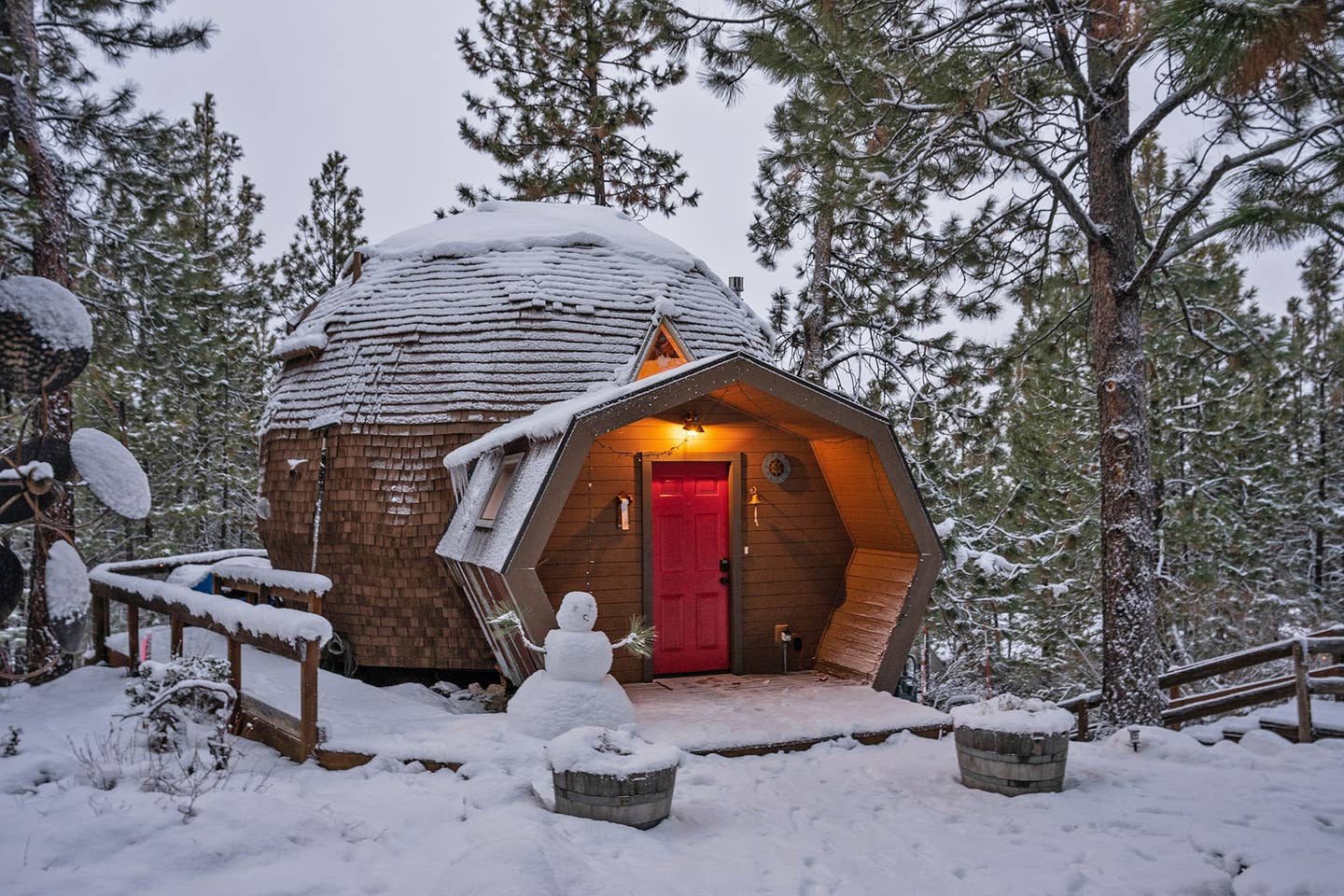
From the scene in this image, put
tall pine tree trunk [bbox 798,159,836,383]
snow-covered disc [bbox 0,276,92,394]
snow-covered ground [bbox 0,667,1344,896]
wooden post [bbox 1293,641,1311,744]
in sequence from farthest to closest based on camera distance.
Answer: tall pine tree trunk [bbox 798,159,836,383] → wooden post [bbox 1293,641,1311,744] → snow-covered ground [bbox 0,667,1344,896] → snow-covered disc [bbox 0,276,92,394]

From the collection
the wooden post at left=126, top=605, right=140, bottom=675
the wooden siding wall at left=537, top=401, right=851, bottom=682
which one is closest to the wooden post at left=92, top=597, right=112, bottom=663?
the wooden post at left=126, top=605, right=140, bottom=675

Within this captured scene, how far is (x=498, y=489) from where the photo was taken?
7.39 metres

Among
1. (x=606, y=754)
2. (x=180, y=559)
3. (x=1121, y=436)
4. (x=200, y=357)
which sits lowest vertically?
(x=606, y=754)

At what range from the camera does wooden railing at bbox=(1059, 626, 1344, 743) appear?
5957 millimetres

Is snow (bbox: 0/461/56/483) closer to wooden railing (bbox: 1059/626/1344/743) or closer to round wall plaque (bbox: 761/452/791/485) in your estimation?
round wall plaque (bbox: 761/452/791/485)

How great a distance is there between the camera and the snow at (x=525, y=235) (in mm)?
9625

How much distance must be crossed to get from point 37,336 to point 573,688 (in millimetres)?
4225

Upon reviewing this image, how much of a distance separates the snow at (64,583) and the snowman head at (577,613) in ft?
12.0

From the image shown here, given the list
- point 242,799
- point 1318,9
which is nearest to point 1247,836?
point 1318,9

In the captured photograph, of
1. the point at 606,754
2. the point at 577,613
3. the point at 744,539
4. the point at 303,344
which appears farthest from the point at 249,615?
the point at 744,539

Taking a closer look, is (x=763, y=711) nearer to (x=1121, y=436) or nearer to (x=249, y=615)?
(x=1121, y=436)

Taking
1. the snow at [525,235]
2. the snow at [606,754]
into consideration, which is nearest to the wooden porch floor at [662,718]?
the snow at [606,754]

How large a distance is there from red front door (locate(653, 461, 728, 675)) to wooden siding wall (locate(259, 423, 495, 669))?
189cm

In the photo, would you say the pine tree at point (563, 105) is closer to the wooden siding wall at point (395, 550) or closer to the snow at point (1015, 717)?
the wooden siding wall at point (395, 550)
